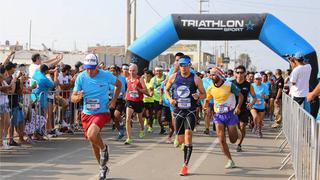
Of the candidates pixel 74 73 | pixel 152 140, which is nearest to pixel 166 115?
pixel 152 140

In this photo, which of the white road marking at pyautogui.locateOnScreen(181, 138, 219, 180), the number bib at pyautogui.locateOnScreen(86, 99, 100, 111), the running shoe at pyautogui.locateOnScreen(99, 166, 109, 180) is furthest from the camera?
the white road marking at pyautogui.locateOnScreen(181, 138, 219, 180)

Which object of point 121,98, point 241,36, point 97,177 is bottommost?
point 97,177

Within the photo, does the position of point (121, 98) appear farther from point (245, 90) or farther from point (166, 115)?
point (245, 90)

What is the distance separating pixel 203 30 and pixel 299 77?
6.78 metres

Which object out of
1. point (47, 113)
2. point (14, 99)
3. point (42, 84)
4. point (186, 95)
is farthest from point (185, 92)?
point (47, 113)

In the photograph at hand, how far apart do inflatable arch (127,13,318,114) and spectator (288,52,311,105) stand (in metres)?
5.47

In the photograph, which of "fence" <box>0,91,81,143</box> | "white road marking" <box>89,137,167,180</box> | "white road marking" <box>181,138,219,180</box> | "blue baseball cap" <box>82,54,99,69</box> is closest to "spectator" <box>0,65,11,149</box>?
"fence" <box>0,91,81,143</box>

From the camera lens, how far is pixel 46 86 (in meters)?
11.8

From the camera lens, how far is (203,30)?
16656 millimetres

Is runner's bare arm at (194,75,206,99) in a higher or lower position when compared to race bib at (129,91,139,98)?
higher

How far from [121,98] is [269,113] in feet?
29.5

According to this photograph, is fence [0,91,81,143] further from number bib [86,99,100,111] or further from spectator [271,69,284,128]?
spectator [271,69,284,128]

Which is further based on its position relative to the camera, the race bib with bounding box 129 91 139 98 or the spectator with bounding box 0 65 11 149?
the race bib with bounding box 129 91 139 98

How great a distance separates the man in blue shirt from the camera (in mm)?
7594
